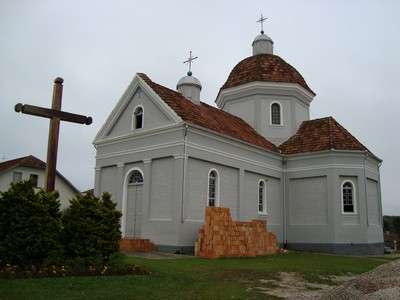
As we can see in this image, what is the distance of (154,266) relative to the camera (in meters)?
13.5

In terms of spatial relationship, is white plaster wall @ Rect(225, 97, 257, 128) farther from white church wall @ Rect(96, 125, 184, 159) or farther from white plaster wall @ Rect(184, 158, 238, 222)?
white church wall @ Rect(96, 125, 184, 159)

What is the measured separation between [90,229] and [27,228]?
67.4 inches

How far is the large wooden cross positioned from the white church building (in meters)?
7.42

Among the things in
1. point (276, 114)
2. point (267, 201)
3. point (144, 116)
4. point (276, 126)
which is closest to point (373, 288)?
point (144, 116)

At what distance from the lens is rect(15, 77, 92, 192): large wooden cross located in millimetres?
12930

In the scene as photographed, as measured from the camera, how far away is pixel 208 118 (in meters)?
23.2

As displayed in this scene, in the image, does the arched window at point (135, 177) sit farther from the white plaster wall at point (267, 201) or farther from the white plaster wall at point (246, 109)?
the white plaster wall at point (246, 109)

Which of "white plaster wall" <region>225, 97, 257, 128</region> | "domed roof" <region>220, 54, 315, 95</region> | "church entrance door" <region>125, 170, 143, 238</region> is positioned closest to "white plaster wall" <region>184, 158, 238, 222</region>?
"church entrance door" <region>125, 170, 143, 238</region>

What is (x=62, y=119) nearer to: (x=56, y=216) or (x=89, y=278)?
(x=56, y=216)

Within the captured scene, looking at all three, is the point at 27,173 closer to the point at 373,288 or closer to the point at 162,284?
the point at 162,284

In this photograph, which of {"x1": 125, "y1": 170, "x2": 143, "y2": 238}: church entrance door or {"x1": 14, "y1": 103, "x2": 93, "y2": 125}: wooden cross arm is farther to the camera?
{"x1": 125, "y1": 170, "x2": 143, "y2": 238}: church entrance door

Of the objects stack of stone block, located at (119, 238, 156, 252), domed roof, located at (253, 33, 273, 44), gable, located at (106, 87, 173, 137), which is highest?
domed roof, located at (253, 33, 273, 44)

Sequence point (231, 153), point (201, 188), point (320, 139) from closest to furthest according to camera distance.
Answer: point (201, 188)
point (231, 153)
point (320, 139)

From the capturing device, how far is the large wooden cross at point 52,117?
12930mm
